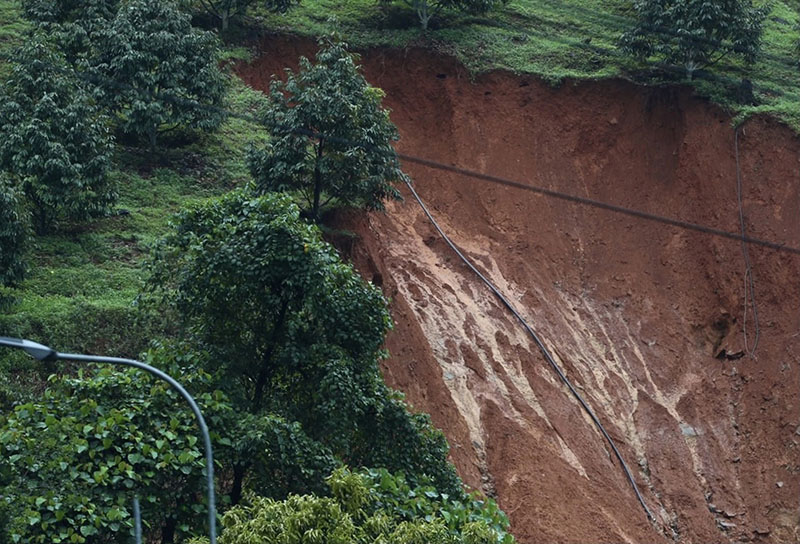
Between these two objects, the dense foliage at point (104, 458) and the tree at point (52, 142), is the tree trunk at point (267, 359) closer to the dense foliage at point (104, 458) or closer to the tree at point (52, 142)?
the dense foliage at point (104, 458)

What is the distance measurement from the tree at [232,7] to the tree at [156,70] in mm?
4837

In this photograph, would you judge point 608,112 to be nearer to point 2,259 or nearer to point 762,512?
point 762,512

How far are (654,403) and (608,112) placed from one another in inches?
300

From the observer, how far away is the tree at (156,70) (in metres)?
22.0

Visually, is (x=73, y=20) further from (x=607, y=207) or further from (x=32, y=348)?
(x=32, y=348)

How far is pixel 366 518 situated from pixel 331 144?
998 centimetres

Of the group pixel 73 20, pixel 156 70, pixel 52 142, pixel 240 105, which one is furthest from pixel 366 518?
pixel 73 20

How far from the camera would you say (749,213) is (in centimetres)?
2414

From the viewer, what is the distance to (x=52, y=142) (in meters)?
18.9

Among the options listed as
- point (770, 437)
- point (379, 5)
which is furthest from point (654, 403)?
point (379, 5)

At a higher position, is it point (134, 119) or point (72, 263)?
point (134, 119)

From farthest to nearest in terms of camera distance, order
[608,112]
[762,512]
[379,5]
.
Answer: [379,5] < [608,112] < [762,512]

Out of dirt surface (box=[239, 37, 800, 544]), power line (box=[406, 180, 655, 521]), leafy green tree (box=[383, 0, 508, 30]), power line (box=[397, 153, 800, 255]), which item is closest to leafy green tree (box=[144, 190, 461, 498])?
power line (box=[397, 153, 800, 255])

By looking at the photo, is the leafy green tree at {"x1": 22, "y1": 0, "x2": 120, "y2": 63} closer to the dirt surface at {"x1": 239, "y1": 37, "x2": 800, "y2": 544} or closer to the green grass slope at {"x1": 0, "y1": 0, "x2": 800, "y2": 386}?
the green grass slope at {"x1": 0, "y1": 0, "x2": 800, "y2": 386}
